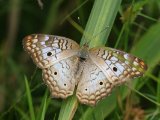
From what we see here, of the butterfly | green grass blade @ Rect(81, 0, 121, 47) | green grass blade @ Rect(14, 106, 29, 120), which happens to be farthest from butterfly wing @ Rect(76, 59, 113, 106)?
green grass blade @ Rect(14, 106, 29, 120)

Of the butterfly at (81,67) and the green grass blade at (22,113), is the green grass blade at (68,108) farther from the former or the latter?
the green grass blade at (22,113)

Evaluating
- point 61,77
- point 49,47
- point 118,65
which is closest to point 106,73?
point 118,65

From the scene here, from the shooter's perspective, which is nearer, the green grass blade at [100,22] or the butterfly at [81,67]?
the butterfly at [81,67]

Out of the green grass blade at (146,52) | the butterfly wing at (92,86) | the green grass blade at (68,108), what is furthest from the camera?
the green grass blade at (146,52)

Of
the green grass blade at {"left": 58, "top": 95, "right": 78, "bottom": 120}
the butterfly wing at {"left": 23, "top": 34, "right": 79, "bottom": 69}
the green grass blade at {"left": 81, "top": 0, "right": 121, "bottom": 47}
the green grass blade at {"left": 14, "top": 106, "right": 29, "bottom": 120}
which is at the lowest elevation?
the green grass blade at {"left": 14, "top": 106, "right": 29, "bottom": 120}

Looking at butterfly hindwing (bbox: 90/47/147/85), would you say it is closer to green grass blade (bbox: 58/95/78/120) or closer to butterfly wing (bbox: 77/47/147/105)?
butterfly wing (bbox: 77/47/147/105)

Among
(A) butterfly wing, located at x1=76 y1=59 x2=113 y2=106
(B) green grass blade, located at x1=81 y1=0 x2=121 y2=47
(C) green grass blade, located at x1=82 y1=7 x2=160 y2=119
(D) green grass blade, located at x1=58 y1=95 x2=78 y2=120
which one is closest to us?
(D) green grass blade, located at x1=58 y1=95 x2=78 y2=120

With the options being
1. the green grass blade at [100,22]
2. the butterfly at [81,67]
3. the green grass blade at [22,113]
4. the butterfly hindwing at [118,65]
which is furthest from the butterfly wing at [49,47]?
the green grass blade at [22,113]
